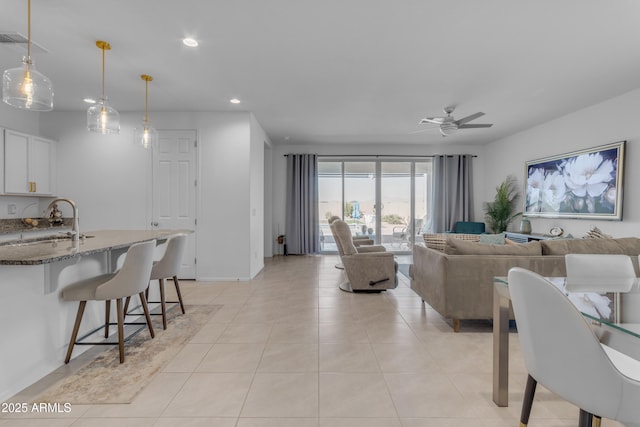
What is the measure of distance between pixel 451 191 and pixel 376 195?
1786 mm

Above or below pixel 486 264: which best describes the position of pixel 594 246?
above

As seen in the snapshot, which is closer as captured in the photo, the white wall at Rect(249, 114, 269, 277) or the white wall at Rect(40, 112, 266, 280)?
the white wall at Rect(40, 112, 266, 280)

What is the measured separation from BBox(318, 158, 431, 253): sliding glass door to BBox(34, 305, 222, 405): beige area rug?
5053 mm

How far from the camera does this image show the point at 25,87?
6.55ft

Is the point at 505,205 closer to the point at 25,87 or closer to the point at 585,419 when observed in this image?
the point at 585,419

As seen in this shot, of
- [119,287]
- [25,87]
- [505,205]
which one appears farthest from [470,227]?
[25,87]

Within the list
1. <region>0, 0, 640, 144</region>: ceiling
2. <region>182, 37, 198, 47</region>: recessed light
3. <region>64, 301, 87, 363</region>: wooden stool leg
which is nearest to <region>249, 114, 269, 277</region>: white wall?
<region>0, 0, 640, 144</region>: ceiling

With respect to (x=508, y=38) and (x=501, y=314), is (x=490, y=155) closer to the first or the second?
(x=508, y=38)

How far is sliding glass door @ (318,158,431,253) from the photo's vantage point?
24.9ft

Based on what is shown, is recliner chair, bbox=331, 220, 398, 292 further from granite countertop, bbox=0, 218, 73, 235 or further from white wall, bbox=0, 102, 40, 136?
white wall, bbox=0, 102, 40, 136

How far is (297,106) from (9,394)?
4.15m

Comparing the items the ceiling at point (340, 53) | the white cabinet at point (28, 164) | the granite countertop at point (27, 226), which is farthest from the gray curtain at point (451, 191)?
the white cabinet at point (28, 164)

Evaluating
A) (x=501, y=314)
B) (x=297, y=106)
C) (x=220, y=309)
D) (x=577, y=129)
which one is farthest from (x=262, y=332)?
(x=577, y=129)

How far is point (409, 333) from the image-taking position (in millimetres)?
2848
